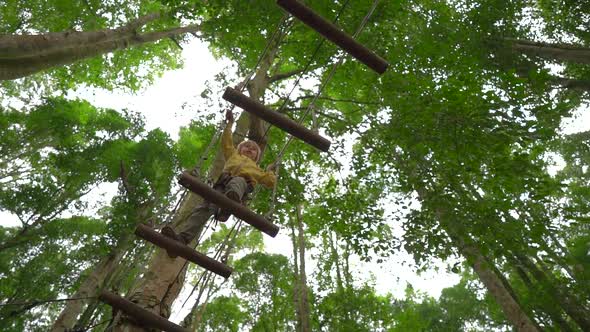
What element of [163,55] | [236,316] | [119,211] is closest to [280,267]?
[236,316]

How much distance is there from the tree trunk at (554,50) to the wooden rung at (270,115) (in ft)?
24.9

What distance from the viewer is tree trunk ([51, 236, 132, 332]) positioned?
798cm

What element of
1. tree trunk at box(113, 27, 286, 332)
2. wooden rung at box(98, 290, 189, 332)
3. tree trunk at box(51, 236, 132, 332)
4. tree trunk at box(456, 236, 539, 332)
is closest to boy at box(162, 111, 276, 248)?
tree trunk at box(113, 27, 286, 332)

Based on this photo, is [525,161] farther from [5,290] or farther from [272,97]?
[5,290]

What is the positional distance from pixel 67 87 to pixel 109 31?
6.89 metres

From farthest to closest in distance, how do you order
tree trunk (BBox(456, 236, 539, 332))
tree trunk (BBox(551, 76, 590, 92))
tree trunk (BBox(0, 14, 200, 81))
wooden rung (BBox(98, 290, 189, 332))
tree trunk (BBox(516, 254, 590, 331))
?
tree trunk (BBox(551, 76, 590, 92)) < tree trunk (BBox(516, 254, 590, 331)) < tree trunk (BBox(456, 236, 539, 332)) < tree trunk (BBox(0, 14, 200, 81)) < wooden rung (BBox(98, 290, 189, 332))

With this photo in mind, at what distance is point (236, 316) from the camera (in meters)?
12.8

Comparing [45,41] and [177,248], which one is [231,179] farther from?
[45,41]

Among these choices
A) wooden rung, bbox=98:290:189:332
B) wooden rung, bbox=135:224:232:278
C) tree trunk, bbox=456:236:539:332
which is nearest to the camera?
wooden rung, bbox=98:290:189:332

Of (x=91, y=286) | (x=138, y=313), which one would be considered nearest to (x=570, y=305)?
(x=138, y=313)

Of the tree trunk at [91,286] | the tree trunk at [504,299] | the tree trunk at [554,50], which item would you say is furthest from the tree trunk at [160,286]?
the tree trunk at [554,50]

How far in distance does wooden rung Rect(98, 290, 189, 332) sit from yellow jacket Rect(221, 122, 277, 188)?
1685 mm

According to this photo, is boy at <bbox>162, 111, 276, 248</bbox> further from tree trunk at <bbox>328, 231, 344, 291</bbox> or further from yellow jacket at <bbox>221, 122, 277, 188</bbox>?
tree trunk at <bbox>328, 231, 344, 291</bbox>

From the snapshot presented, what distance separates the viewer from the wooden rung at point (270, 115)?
10.4 ft
